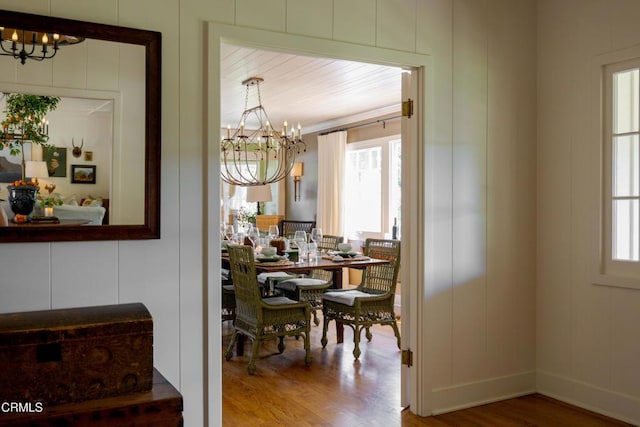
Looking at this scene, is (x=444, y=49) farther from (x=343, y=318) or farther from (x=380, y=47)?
(x=343, y=318)

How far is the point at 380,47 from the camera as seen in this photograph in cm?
313

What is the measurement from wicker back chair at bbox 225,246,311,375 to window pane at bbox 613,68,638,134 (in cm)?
255

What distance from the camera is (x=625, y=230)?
325 cm

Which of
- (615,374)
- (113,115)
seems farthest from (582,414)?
(113,115)

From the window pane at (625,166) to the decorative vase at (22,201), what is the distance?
314 cm

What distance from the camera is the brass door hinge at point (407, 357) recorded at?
332 centimetres

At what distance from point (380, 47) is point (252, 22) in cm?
78

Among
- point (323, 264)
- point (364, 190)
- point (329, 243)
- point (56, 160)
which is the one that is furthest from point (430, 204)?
point (364, 190)

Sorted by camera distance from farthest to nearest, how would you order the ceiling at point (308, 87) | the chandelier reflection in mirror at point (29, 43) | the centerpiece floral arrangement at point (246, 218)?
the centerpiece floral arrangement at point (246, 218) → the ceiling at point (308, 87) → the chandelier reflection in mirror at point (29, 43)

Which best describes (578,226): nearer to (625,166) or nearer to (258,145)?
(625,166)

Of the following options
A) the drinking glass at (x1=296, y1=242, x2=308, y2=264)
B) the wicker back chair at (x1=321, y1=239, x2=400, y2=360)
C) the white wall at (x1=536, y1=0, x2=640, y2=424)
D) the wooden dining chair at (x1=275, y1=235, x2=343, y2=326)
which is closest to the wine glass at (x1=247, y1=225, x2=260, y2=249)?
the wooden dining chair at (x1=275, y1=235, x2=343, y2=326)

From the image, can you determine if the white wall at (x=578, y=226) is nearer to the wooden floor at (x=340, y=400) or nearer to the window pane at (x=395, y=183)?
the wooden floor at (x=340, y=400)

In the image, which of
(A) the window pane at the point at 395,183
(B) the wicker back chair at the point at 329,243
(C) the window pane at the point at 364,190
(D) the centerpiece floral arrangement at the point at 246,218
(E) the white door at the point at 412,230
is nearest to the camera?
(E) the white door at the point at 412,230

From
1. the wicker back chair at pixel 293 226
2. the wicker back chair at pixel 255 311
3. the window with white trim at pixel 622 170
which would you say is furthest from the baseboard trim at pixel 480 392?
the wicker back chair at pixel 293 226
